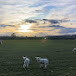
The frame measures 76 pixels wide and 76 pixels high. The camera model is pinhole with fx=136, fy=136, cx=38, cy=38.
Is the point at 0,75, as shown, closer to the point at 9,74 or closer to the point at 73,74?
the point at 9,74

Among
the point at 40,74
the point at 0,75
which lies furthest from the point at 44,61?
the point at 0,75

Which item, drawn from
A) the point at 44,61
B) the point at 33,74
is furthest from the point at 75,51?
the point at 33,74

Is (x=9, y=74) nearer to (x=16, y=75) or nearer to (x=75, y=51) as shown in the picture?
(x=16, y=75)

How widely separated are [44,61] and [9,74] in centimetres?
435

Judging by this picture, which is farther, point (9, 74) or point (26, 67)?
point (26, 67)

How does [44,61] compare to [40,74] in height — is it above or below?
above

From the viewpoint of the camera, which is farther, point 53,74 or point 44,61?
point 44,61

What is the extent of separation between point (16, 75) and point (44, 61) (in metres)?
A: 3.88

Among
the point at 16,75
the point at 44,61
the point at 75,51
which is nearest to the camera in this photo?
the point at 16,75

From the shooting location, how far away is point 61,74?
47.4ft

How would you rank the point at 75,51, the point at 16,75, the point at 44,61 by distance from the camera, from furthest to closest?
the point at 75,51 → the point at 44,61 → the point at 16,75

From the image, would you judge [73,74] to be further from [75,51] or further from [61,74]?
[75,51]

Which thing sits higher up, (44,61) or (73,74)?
(44,61)

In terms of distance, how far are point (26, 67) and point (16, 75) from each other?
3273 millimetres
